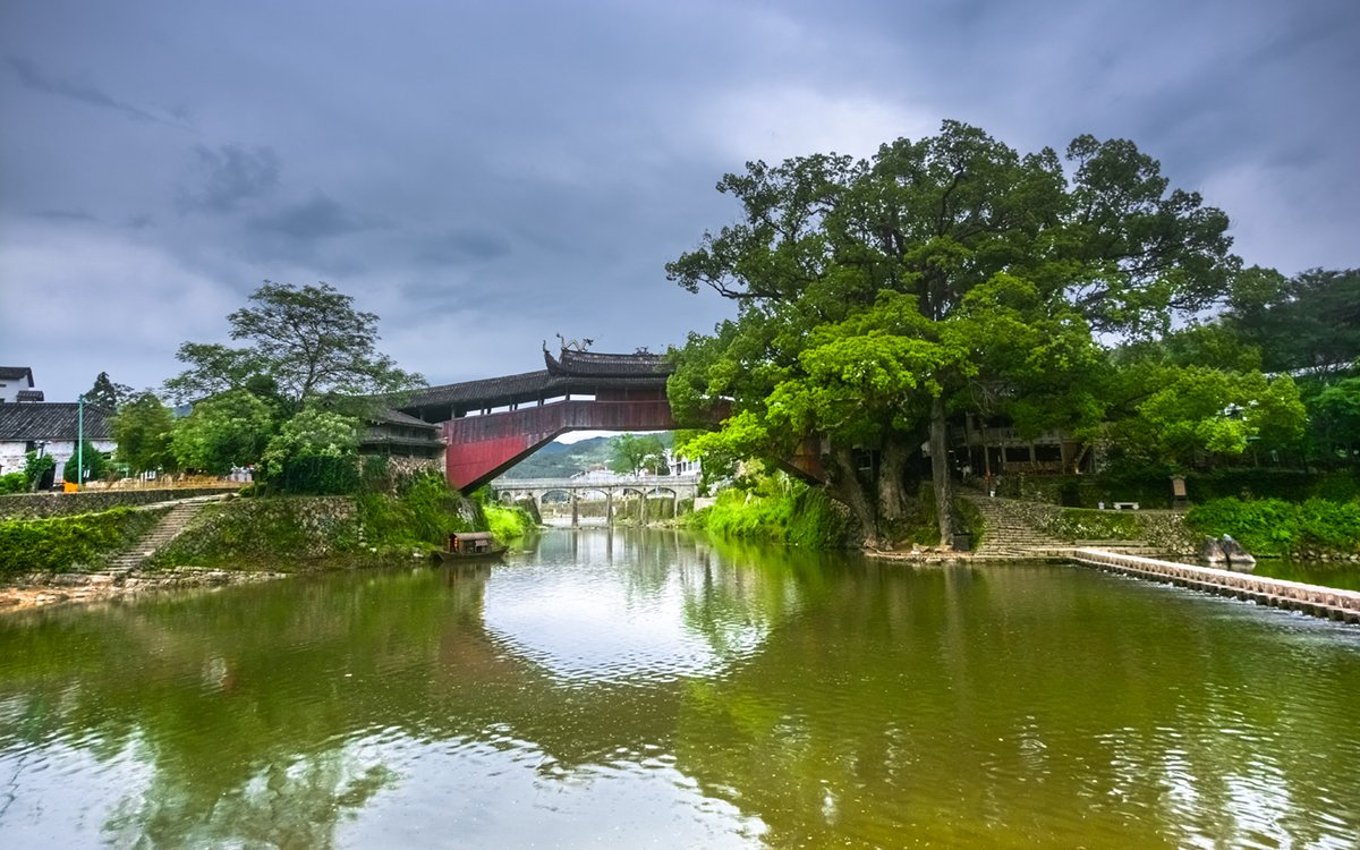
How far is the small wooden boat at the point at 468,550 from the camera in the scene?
93.5 ft

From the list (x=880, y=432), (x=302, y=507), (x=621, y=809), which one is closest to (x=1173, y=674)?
(x=621, y=809)

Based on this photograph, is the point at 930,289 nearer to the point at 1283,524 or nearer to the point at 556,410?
the point at 1283,524

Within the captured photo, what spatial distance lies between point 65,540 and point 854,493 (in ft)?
85.1

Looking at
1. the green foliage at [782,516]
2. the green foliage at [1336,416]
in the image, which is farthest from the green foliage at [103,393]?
the green foliage at [1336,416]

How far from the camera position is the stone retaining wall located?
20703 millimetres

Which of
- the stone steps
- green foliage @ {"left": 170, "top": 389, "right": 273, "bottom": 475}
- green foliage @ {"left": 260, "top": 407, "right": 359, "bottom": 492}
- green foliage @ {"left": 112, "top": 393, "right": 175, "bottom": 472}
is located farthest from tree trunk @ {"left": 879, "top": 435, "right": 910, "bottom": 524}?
green foliage @ {"left": 112, "top": 393, "right": 175, "bottom": 472}

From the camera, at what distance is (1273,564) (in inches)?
739

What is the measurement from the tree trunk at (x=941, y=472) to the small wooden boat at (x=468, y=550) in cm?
1847

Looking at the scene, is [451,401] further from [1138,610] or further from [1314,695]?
[1314,695]

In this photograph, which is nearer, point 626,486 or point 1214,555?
point 1214,555

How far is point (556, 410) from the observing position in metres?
33.7

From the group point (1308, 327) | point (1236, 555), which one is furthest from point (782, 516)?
point (1308, 327)

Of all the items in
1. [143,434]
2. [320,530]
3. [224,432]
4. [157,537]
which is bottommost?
[320,530]

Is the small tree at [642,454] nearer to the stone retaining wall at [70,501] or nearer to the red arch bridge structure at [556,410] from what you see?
the red arch bridge structure at [556,410]
